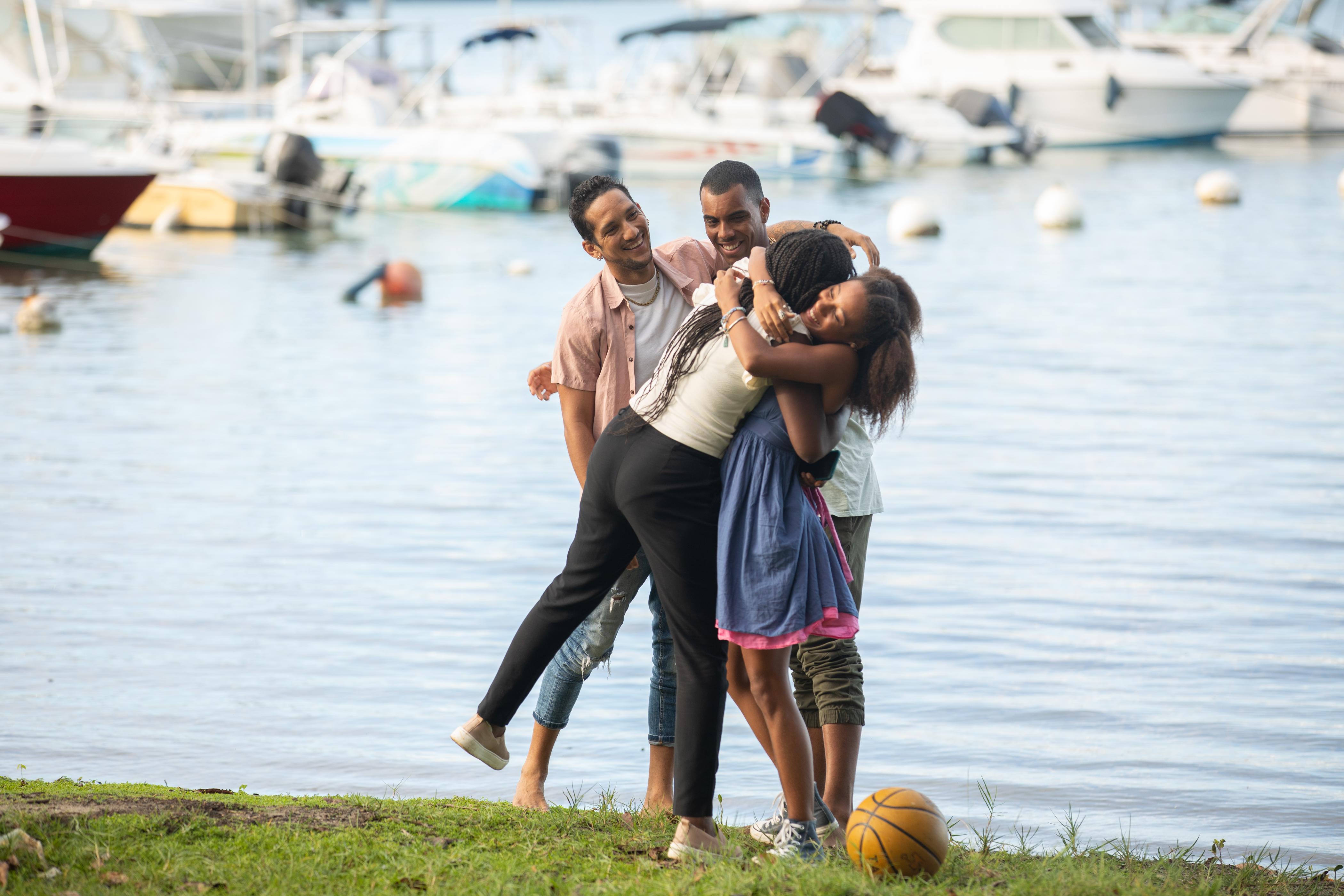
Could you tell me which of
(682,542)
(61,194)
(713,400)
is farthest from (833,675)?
(61,194)

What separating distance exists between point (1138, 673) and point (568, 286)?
14849 millimetres

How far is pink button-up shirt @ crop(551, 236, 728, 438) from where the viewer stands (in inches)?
167

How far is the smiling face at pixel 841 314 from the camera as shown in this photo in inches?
144

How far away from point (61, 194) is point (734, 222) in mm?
19772

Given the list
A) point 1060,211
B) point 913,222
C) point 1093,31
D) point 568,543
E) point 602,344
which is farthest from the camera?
point 1093,31

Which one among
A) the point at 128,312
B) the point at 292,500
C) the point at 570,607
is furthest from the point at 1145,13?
the point at 570,607

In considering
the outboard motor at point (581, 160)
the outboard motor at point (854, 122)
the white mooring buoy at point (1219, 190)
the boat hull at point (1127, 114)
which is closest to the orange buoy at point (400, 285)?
the outboard motor at point (581, 160)

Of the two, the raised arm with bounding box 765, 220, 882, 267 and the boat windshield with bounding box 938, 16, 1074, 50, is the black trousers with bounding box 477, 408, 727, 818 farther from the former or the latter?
the boat windshield with bounding box 938, 16, 1074, 50

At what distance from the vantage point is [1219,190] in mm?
28984

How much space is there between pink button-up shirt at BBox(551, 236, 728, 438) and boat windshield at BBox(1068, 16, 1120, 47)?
3998 cm

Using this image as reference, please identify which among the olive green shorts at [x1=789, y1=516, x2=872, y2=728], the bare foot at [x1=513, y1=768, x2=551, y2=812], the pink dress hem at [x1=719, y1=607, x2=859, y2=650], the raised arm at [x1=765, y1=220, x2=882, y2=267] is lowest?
the bare foot at [x1=513, y1=768, x2=551, y2=812]

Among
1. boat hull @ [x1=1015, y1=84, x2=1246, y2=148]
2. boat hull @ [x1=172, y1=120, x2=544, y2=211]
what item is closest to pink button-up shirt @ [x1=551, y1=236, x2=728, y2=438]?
boat hull @ [x1=172, y1=120, x2=544, y2=211]

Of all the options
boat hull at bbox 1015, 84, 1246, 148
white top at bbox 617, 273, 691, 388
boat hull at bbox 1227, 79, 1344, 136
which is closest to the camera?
white top at bbox 617, 273, 691, 388

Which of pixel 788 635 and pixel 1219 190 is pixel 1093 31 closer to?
pixel 1219 190
